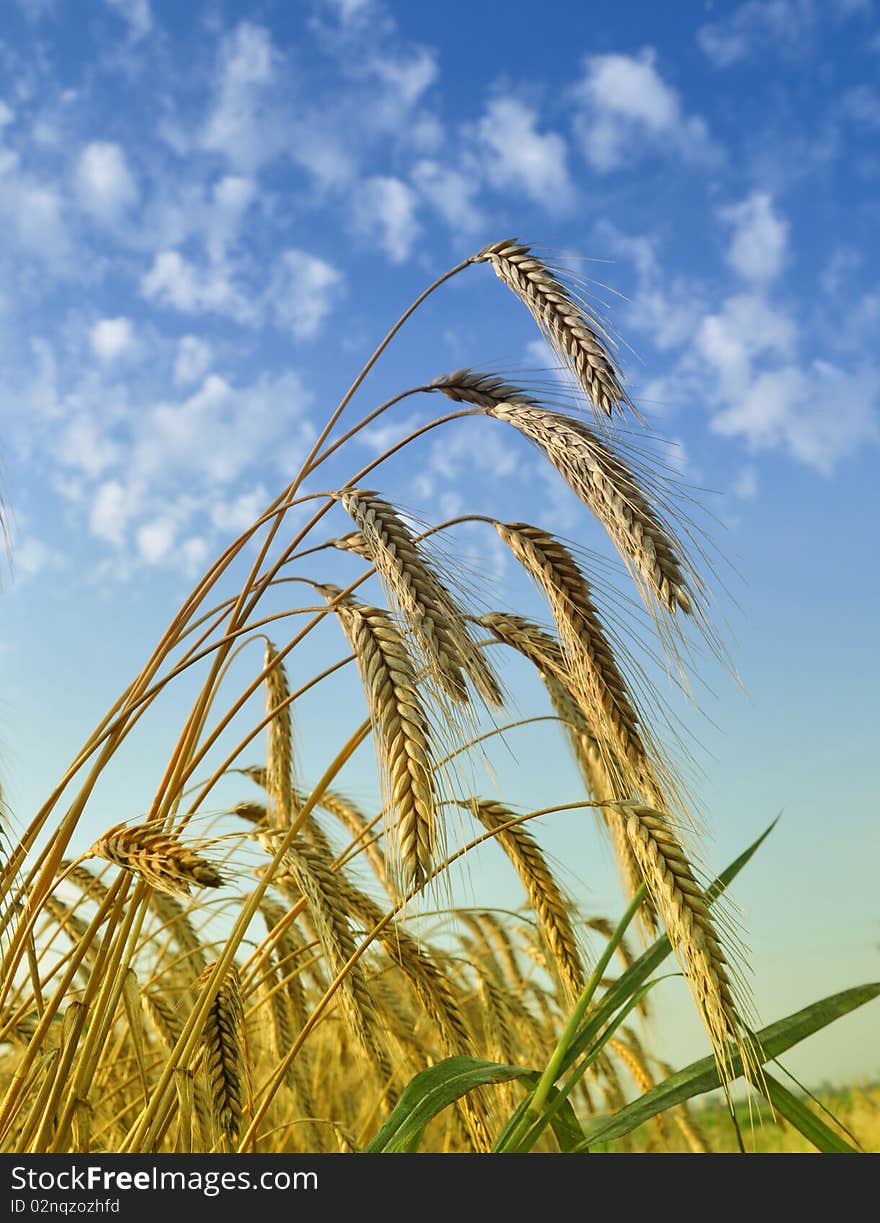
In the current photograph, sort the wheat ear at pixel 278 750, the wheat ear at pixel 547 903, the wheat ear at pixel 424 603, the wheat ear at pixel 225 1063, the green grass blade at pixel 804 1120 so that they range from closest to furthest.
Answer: the wheat ear at pixel 424 603
the green grass blade at pixel 804 1120
the wheat ear at pixel 225 1063
the wheat ear at pixel 547 903
the wheat ear at pixel 278 750

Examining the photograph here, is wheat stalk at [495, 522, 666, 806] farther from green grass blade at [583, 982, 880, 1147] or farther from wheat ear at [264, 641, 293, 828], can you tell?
wheat ear at [264, 641, 293, 828]

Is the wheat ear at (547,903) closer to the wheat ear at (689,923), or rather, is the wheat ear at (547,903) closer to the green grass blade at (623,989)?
the green grass blade at (623,989)

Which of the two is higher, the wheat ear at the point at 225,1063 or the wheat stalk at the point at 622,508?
the wheat stalk at the point at 622,508

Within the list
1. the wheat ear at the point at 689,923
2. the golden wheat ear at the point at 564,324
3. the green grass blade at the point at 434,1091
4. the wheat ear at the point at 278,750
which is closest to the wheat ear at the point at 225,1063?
the green grass blade at the point at 434,1091

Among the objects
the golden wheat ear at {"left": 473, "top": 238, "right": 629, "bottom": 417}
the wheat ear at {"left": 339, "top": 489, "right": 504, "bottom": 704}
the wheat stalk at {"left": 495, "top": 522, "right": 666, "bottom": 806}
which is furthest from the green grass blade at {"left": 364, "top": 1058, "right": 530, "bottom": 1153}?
the golden wheat ear at {"left": 473, "top": 238, "right": 629, "bottom": 417}

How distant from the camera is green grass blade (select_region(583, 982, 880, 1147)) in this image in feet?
6.53

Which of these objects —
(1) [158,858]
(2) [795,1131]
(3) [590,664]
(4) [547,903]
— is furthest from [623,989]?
(2) [795,1131]

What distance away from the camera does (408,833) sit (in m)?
1.49

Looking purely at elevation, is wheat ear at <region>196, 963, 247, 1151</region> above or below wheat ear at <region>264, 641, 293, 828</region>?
below

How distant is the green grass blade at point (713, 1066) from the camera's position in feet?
6.53

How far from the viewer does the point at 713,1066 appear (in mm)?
1979
